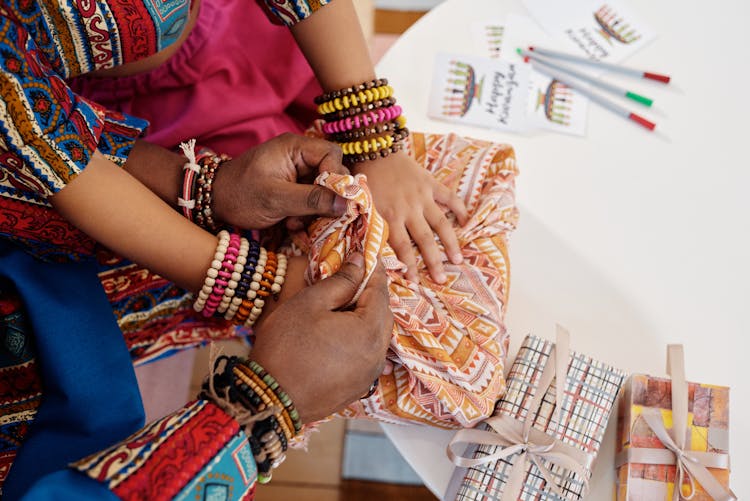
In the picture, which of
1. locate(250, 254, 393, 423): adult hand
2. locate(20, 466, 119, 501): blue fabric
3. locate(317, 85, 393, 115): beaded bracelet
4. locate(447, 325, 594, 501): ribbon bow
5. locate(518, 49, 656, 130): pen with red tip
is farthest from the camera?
locate(518, 49, 656, 130): pen with red tip

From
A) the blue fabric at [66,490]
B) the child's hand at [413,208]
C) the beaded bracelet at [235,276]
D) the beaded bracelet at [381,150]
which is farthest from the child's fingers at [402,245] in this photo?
the blue fabric at [66,490]

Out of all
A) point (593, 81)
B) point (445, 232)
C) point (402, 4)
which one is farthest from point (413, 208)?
point (402, 4)

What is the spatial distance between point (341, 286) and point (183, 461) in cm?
25

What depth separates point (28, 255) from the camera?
770 mm

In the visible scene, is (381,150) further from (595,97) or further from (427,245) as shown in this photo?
(595,97)

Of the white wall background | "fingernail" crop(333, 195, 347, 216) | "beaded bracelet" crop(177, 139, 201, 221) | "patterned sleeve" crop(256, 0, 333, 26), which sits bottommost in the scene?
"fingernail" crop(333, 195, 347, 216)

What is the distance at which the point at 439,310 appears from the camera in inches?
30.9

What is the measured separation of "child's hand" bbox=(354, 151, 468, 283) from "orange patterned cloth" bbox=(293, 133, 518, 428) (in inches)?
0.9

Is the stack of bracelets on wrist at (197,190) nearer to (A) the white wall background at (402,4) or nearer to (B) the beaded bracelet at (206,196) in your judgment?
(B) the beaded bracelet at (206,196)

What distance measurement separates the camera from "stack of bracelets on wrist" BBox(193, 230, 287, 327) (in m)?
0.74

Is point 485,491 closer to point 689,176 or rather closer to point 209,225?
point 209,225

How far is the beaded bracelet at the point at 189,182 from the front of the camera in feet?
2.60

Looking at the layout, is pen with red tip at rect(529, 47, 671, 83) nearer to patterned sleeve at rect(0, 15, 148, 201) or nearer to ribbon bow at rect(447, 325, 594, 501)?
ribbon bow at rect(447, 325, 594, 501)

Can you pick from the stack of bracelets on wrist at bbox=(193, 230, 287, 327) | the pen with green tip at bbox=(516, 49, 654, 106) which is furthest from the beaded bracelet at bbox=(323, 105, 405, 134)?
the pen with green tip at bbox=(516, 49, 654, 106)
